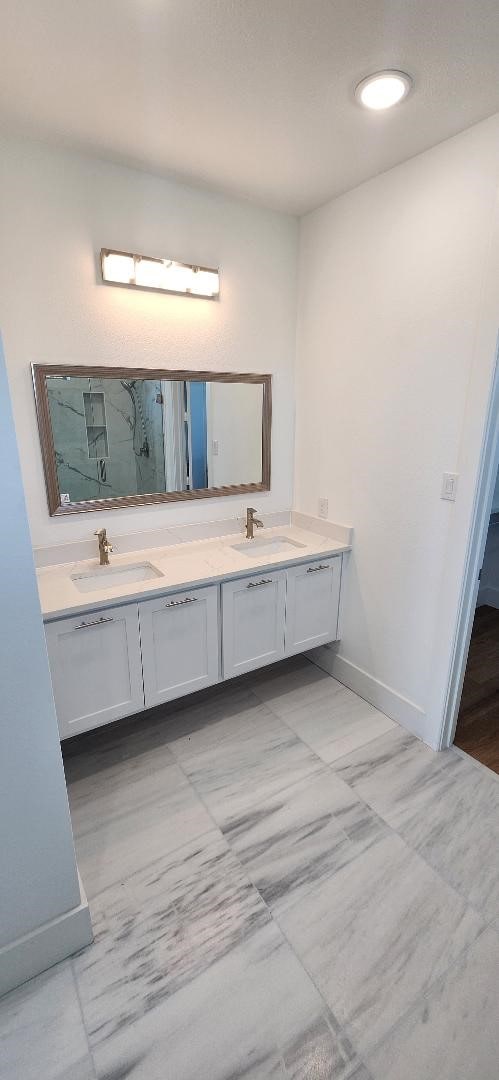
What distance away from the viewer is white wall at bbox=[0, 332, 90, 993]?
0.93 metres

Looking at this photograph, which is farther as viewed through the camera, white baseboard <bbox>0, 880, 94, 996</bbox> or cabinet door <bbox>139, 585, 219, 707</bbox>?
cabinet door <bbox>139, 585, 219, 707</bbox>

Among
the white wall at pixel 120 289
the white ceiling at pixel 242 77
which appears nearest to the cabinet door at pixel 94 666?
the white wall at pixel 120 289

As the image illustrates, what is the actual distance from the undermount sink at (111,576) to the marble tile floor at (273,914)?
0.73m

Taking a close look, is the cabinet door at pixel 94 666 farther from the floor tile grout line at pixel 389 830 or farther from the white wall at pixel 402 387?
the white wall at pixel 402 387

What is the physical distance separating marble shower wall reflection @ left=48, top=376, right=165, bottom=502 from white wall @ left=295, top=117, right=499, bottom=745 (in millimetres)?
880

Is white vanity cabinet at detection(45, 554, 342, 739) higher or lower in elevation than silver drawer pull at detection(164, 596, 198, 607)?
lower

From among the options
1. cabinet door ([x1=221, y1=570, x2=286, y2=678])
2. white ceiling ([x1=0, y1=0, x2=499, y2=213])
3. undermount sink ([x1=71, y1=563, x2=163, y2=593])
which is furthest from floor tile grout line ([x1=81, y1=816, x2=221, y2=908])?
white ceiling ([x1=0, y1=0, x2=499, y2=213])

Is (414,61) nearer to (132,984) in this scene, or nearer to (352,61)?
(352,61)

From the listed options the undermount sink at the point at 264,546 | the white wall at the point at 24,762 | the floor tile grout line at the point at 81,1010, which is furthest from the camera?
the undermount sink at the point at 264,546

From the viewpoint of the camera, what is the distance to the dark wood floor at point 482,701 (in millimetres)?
2062

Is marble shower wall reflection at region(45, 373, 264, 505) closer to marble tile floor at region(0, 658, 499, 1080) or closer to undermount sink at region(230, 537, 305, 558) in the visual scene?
undermount sink at region(230, 537, 305, 558)

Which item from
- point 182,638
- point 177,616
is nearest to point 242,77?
point 177,616

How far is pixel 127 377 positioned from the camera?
201 cm

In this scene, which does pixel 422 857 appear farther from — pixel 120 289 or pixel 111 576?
pixel 120 289
